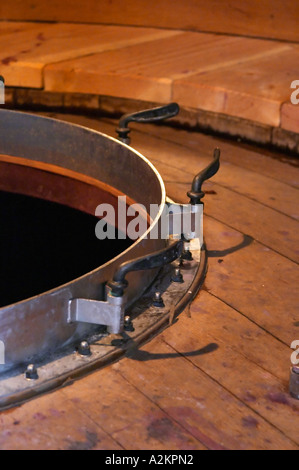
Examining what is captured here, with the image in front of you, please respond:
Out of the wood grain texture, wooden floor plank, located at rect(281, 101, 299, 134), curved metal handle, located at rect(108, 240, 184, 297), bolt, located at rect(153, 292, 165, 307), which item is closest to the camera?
curved metal handle, located at rect(108, 240, 184, 297)

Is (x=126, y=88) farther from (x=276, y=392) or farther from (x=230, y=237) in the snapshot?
(x=276, y=392)

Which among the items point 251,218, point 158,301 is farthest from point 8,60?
point 158,301

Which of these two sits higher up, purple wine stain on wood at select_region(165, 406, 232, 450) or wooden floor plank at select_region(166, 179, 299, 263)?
wooden floor plank at select_region(166, 179, 299, 263)

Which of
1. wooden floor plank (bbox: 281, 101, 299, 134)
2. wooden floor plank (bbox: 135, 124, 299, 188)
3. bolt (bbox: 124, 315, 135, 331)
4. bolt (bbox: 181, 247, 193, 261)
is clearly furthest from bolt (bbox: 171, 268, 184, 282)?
wooden floor plank (bbox: 281, 101, 299, 134)

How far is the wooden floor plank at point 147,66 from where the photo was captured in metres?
3.47

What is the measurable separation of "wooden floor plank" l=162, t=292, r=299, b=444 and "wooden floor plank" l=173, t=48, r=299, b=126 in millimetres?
1345

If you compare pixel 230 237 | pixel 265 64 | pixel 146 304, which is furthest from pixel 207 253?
pixel 265 64

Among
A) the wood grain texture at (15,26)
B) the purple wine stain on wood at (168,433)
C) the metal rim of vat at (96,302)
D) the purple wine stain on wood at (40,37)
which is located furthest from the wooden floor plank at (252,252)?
the wood grain texture at (15,26)

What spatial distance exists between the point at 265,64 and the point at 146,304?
2055 millimetres

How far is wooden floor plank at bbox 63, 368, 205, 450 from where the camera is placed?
1539mm

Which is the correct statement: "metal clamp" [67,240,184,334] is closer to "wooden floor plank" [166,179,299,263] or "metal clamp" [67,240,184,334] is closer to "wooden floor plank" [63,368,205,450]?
"wooden floor plank" [63,368,205,450]

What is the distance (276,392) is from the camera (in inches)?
67.0
